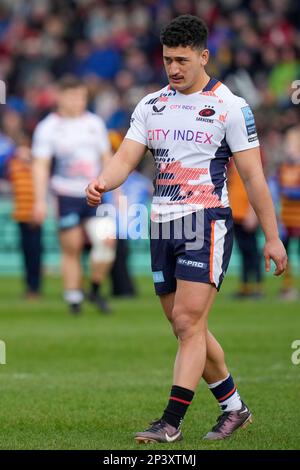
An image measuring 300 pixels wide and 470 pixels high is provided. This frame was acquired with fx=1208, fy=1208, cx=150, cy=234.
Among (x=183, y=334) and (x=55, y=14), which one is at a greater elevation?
(x=55, y=14)

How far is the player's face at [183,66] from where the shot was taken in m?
7.09

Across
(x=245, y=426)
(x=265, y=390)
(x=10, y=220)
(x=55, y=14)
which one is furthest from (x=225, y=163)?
(x=55, y=14)

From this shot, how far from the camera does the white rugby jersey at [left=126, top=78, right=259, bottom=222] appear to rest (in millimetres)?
7113

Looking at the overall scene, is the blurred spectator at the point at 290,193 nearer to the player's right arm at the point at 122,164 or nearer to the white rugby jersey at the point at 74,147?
the white rugby jersey at the point at 74,147

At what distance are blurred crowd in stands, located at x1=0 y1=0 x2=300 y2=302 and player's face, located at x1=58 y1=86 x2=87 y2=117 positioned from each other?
769 centimetres

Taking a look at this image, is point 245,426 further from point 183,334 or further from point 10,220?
point 10,220

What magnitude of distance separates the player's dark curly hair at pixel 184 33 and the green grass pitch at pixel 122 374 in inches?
91.8

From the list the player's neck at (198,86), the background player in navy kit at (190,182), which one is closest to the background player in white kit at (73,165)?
the background player in navy kit at (190,182)

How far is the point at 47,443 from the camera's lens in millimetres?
7008

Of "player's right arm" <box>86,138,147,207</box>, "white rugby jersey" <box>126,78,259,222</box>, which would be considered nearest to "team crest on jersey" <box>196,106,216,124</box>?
"white rugby jersey" <box>126,78,259,222</box>

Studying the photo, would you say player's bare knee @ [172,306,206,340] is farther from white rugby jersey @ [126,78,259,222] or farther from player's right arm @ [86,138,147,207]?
player's right arm @ [86,138,147,207]

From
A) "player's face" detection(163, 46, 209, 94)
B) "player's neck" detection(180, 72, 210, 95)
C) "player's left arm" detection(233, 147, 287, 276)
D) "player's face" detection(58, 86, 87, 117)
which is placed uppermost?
"player's face" detection(58, 86, 87, 117)

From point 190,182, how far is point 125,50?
19.2 m
